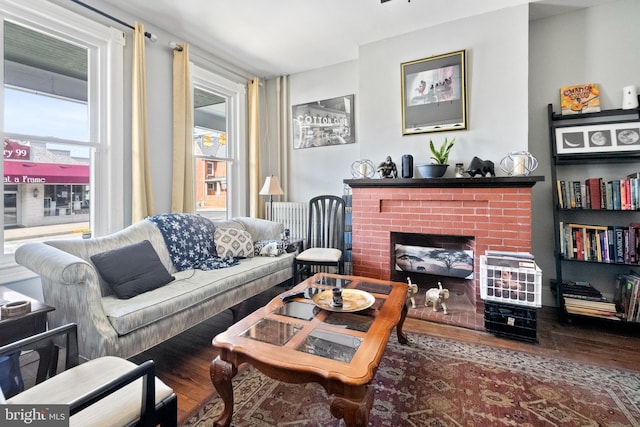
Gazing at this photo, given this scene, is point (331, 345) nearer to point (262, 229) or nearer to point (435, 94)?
point (262, 229)

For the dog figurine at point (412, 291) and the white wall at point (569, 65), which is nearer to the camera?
the white wall at point (569, 65)

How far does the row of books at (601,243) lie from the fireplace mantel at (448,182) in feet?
1.92

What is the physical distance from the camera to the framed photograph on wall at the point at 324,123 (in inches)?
149

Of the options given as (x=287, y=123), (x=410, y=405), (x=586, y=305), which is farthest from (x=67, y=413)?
(x=287, y=123)

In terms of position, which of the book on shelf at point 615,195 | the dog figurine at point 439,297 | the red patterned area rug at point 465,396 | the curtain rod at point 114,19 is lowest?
the red patterned area rug at point 465,396

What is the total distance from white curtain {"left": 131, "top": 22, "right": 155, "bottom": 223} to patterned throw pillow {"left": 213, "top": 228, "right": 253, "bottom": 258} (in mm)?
707

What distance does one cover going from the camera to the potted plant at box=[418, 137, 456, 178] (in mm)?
2812

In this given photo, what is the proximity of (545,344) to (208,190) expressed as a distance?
3.67 m

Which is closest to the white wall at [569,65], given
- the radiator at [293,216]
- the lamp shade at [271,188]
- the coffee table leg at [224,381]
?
the radiator at [293,216]

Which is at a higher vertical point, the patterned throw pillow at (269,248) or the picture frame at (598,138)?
the picture frame at (598,138)

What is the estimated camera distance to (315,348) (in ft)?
4.19

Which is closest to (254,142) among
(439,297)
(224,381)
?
(439,297)

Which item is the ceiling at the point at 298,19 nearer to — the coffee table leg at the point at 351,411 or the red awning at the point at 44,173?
the red awning at the point at 44,173

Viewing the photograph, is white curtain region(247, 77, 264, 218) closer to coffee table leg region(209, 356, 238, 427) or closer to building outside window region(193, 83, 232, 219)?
building outside window region(193, 83, 232, 219)
